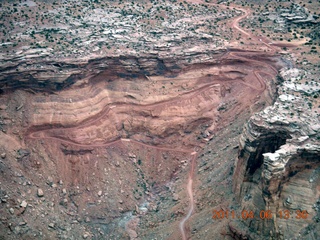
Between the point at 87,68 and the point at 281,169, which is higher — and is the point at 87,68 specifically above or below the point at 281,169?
below

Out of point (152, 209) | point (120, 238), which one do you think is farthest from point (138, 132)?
point (120, 238)

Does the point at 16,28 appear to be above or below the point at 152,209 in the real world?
above

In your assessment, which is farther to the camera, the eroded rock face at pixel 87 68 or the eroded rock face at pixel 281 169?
A: the eroded rock face at pixel 87 68

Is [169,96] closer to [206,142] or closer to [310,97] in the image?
[206,142]

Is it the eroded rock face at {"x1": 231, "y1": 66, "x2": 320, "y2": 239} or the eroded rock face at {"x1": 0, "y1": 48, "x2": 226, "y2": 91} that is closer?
the eroded rock face at {"x1": 231, "y1": 66, "x2": 320, "y2": 239}

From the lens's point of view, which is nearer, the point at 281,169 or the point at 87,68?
the point at 281,169

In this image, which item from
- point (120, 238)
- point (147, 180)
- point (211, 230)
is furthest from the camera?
point (147, 180)

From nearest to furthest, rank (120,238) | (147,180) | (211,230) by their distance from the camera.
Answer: (211,230) → (120,238) → (147,180)

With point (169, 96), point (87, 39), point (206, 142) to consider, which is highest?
point (87, 39)
